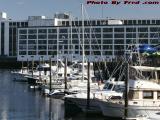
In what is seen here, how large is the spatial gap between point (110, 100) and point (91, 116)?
4272 millimetres

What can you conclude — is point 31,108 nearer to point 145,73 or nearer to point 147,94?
point 145,73

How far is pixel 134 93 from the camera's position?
2169 inches

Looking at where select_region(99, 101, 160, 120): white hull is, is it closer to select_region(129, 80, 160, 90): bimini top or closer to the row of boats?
the row of boats

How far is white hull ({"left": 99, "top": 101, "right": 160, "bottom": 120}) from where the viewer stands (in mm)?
53094

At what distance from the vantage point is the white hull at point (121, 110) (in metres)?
53.1

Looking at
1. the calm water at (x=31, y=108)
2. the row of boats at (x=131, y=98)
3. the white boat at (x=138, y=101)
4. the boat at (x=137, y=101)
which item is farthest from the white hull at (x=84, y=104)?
the white boat at (x=138, y=101)

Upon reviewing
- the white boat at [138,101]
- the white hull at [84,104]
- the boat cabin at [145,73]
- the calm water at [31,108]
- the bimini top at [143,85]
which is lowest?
the calm water at [31,108]

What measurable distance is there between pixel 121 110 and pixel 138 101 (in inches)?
73.8


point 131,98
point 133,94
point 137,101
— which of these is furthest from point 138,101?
point 133,94

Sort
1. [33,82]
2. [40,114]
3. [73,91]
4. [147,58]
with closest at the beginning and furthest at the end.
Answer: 1. [40,114]
2. [73,91]
3. [147,58]
4. [33,82]

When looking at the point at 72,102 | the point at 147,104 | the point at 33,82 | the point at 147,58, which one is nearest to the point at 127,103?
the point at 147,104

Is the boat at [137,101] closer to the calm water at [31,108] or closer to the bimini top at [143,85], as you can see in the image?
the bimini top at [143,85]

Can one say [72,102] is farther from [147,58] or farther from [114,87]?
[147,58]

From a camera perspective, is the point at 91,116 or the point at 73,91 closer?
the point at 91,116
